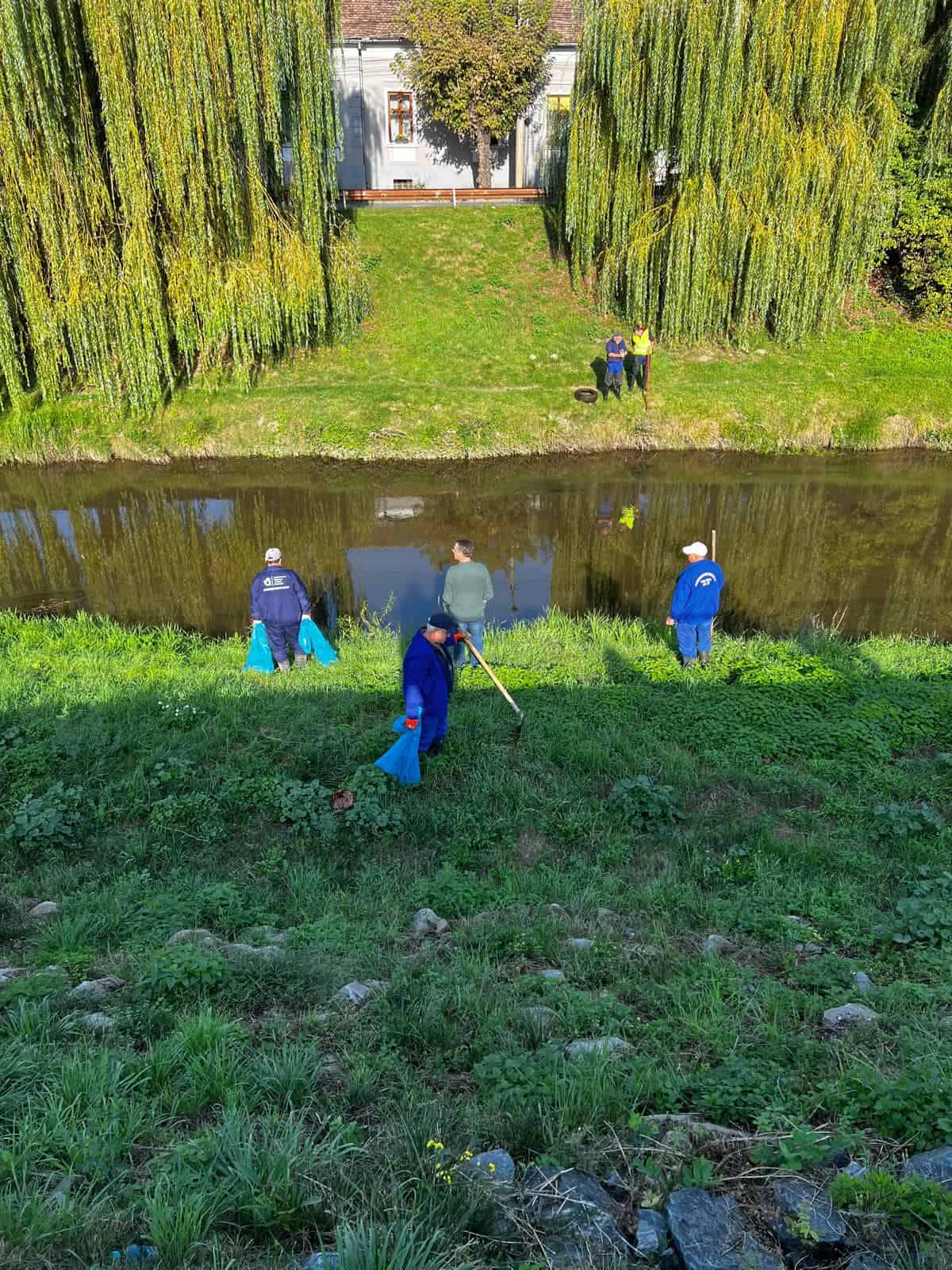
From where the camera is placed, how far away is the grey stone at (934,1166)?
2.88 m

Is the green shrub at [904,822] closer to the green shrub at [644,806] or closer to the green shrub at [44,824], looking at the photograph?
the green shrub at [644,806]

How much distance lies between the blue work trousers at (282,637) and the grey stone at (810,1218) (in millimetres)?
7746

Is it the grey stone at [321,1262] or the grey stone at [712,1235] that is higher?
the grey stone at [321,1262]

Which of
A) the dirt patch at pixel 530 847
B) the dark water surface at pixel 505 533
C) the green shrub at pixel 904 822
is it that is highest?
the green shrub at pixel 904 822

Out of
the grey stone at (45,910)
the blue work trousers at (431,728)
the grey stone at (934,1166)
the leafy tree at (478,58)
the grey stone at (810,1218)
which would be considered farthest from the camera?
the leafy tree at (478,58)

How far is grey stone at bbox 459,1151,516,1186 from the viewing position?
303 cm

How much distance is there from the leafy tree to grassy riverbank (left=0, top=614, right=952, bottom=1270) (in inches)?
1060

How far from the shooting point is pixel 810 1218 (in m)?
2.81

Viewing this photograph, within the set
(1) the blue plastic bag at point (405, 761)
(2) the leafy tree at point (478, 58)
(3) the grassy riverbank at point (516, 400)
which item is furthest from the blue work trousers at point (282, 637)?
(2) the leafy tree at point (478, 58)

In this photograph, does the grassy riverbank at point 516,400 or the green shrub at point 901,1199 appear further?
the grassy riverbank at point 516,400

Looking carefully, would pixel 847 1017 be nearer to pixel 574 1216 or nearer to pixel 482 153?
pixel 574 1216

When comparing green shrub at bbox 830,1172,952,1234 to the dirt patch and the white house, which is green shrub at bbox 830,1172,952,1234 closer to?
the dirt patch

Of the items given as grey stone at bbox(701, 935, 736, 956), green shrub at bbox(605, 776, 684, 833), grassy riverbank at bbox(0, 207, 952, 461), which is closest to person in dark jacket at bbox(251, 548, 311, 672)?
green shrub at bbox(605, 776, 684, 833)

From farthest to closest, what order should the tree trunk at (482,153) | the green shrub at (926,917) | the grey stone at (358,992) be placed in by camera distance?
1. the tree trunk at (482,153)
2. the green shrub at (926,917)
3. the grey stone at (358,992)
